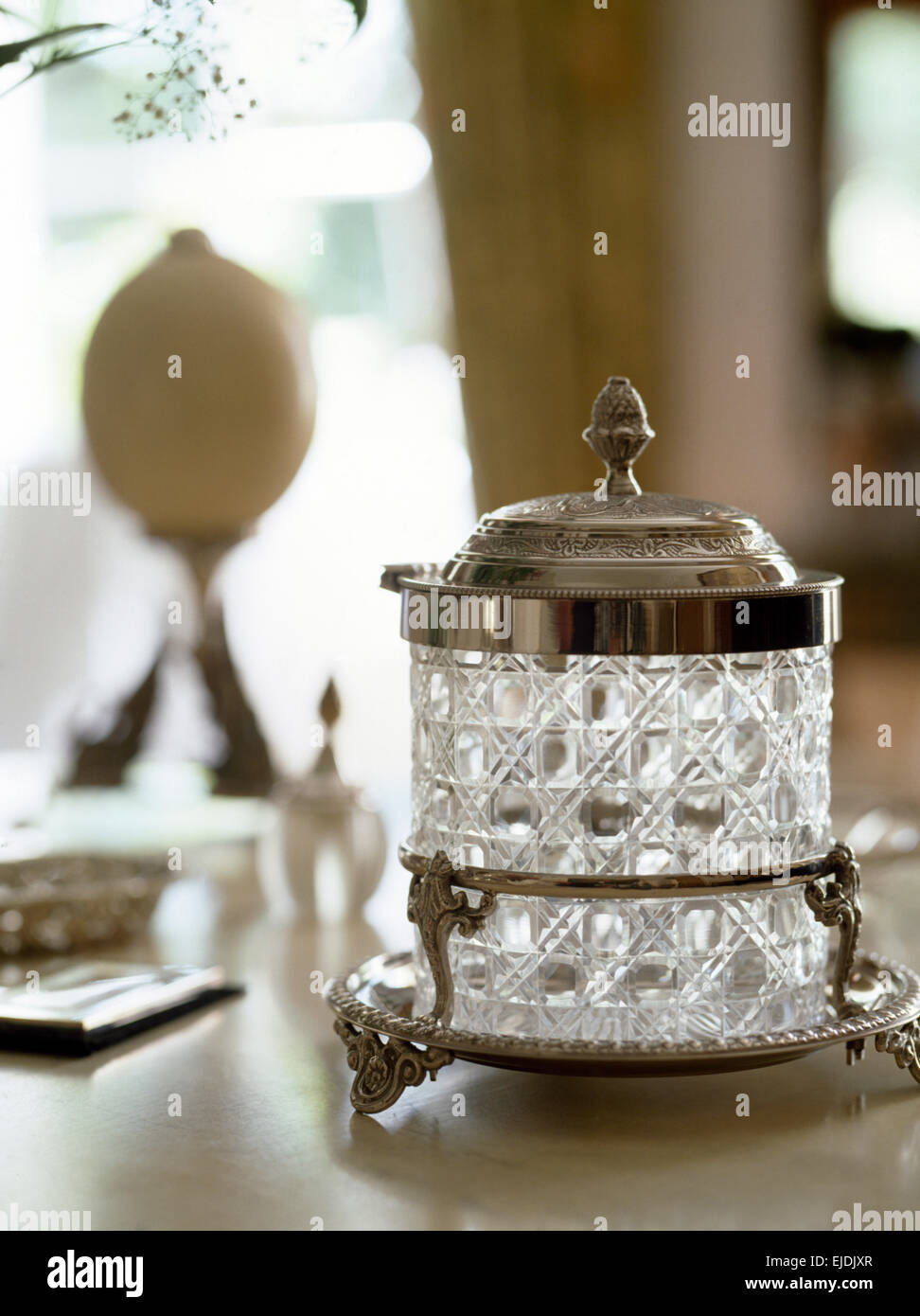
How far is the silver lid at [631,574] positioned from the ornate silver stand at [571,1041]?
0.42 ft

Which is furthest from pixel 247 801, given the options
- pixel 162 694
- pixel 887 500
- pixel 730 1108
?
pixel 887 500

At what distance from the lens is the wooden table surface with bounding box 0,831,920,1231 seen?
80 centimetres

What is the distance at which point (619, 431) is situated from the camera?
97 centimetres

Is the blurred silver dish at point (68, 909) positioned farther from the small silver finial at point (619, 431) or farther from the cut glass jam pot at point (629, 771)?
the small silver finial at point (619, 431)

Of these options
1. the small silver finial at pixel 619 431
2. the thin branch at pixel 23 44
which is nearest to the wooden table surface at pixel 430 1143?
the small silver finial at pixel 619 431

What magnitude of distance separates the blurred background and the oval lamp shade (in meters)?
0.07

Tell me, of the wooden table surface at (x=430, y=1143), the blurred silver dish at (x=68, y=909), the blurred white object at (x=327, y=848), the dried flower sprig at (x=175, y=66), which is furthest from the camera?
the dried flower sprig at (x=175, y=66)

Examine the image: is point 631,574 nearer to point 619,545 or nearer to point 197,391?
point 619,545

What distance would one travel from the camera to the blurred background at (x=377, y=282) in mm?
1716

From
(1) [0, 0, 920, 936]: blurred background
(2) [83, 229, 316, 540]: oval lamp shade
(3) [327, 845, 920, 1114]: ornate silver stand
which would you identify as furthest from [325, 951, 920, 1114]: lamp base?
(2) [83, 229, 316, 540]: oval lamp shade

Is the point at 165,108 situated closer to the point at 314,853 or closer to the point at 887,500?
the point at 314,853

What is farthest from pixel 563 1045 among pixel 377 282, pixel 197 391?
pixel 377 282
